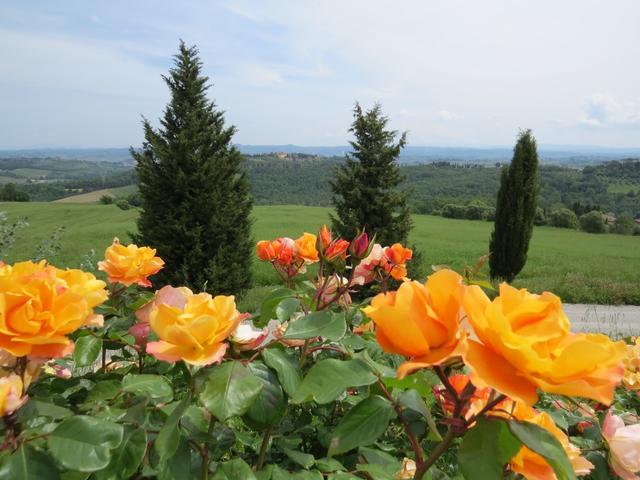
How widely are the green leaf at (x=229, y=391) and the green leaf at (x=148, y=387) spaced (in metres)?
0.13

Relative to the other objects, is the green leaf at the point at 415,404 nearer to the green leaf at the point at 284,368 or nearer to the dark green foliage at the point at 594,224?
the green leaf at the point at 284,368

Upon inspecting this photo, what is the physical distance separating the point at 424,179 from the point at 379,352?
Answer: 68321 millimetres

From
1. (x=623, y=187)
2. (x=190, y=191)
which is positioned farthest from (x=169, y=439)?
(x=623, y=187)

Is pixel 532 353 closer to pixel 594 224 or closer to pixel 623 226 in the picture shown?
pixel 594 224

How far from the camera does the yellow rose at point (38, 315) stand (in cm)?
59

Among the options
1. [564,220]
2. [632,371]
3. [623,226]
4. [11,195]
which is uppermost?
[632,371]

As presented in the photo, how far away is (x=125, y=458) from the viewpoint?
59 cm

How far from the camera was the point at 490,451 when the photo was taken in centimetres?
50

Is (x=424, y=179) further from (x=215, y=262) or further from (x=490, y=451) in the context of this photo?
(x=490, y=451)

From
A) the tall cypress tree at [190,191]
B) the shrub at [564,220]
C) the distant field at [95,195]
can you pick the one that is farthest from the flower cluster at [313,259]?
the distant field at [95,195]

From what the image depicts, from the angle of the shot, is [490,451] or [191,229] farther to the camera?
[191,229]

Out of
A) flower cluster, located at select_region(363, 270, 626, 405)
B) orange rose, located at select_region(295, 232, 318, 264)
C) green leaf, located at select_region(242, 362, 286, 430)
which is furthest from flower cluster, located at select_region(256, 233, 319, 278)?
flower cluster, located at select_region(363, 270, 626, 405)

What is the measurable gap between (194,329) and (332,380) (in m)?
0.20

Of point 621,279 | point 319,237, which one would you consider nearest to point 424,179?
point 621,279
